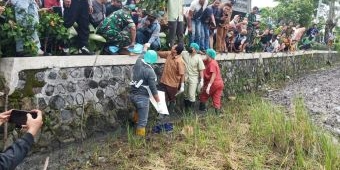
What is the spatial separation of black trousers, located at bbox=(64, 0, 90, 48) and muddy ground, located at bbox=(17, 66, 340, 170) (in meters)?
1.71

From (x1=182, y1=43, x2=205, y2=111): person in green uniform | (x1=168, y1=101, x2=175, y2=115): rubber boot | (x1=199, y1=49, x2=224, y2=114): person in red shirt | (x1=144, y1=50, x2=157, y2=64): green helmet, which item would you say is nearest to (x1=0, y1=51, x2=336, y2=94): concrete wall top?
(x1=144, y1=50, x2=157, y2=64): green helmet

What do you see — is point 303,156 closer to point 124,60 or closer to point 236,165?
point 236,165

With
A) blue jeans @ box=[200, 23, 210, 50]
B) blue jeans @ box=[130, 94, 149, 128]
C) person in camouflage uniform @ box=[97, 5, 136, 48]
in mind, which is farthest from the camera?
blue jeans @ box=[200, 23, 210, 50]

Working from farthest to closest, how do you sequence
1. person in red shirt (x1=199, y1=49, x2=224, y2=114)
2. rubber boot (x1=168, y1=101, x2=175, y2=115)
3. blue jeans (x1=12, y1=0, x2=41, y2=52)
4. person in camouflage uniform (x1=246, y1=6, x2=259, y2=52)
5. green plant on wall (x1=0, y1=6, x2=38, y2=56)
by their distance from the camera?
person in camouflage uniform (x1=246, y1=6, x2=259, y2=52), person in red shirt (x1=199, y1=49, x2=224, y2=114), rubber boot (x1=168, y1=101, x2=175, y2=115), blue jeans (x1=12, y1=0, x2=41, y2=52), green plant on wall (x1=0, y1=6, x2=38, y2=56)

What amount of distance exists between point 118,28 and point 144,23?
43.4 inches

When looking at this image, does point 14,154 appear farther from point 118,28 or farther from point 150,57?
point 118,28

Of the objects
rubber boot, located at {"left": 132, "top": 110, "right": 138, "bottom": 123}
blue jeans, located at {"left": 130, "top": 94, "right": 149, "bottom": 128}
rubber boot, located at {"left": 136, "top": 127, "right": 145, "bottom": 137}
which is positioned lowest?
rubber boot, located at {"left": 136, "top": 127, "right": 145, "bottom": 137}

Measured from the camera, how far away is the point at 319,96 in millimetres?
11664

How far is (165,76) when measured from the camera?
8117 millimetres

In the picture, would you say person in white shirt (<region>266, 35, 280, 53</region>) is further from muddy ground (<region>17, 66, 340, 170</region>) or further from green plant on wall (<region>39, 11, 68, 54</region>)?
green plant on wall (<region>39, 11, 68, 54</region>)

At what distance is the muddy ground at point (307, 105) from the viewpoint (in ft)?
19.2

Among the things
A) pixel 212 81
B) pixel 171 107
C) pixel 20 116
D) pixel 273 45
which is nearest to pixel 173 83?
pixel 171 107

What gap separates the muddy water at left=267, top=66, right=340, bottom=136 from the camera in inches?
336

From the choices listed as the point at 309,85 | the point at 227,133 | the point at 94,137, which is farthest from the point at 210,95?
the point at 309,85
